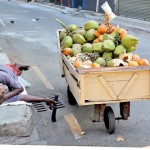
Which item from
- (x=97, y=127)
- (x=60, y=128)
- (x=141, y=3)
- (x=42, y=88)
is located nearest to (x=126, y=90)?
(x=97, y=127)

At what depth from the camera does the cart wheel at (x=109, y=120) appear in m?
5.14

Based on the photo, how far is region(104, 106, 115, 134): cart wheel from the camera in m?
5.14

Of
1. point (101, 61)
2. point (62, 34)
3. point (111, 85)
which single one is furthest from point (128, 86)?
point (62, 34)

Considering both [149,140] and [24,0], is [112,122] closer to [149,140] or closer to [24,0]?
[149,140]

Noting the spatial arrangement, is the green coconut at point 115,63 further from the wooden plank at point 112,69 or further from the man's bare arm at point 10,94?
the man's bare arm at point 10,94

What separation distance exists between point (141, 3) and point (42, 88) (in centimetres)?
1770

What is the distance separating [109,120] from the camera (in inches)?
203

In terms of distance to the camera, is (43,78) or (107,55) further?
(43,78)

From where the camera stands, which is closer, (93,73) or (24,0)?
(93,73)

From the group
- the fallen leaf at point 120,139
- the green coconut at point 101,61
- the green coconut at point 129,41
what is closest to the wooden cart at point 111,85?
the fallen leaf at point 120,139

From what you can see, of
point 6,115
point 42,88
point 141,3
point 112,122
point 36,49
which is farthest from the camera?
point 141,3

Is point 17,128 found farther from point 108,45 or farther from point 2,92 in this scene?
point 108,45

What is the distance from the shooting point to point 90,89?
4977 mm

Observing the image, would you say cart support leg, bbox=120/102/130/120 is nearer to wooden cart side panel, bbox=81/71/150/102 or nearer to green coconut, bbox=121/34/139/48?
wooden cart side panel, bbox=81/71/150/102
